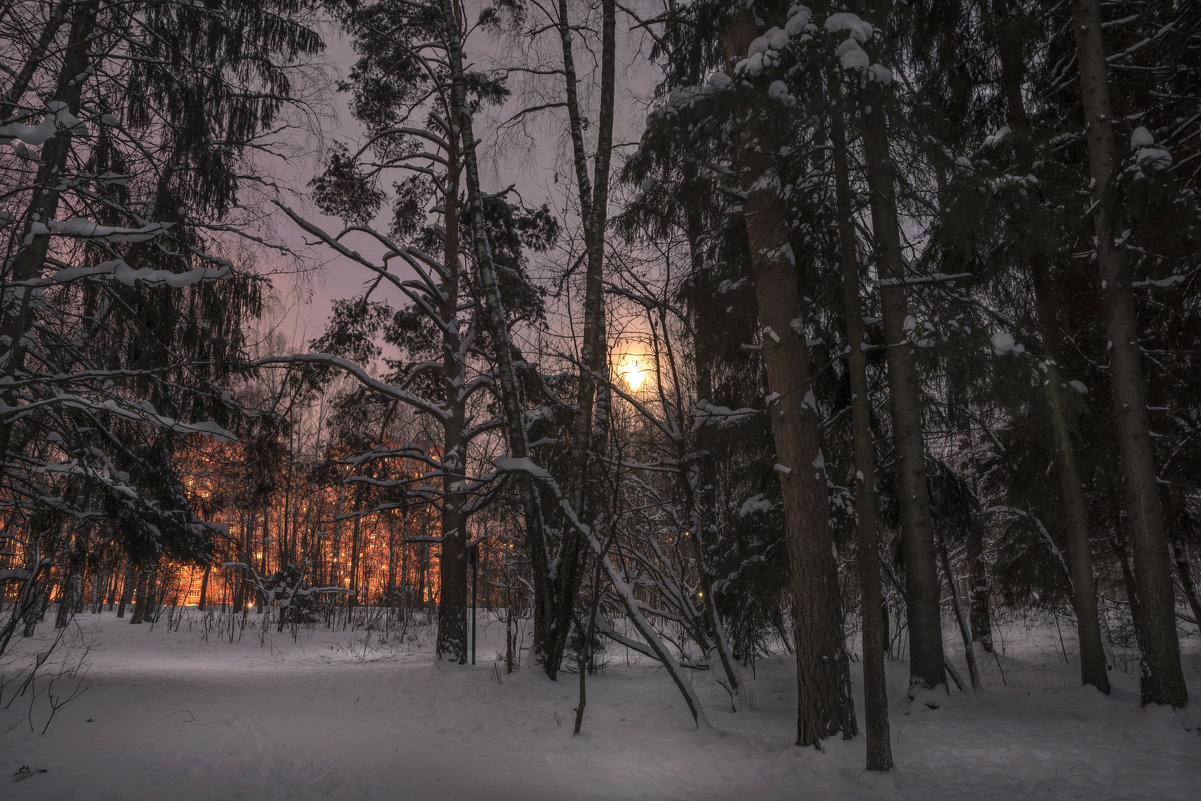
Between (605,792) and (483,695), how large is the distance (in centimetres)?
389

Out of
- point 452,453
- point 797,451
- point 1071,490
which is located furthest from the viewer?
point 452,453

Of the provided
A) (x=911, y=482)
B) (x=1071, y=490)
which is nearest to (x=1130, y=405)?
(x=1071, y=490)

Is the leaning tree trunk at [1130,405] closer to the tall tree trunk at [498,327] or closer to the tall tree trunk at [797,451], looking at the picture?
the tall tree trunk at [797,451]

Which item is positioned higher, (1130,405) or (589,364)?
(589,364)

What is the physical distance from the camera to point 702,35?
7.51 metres

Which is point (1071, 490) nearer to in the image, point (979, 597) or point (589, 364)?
point (979, 597)

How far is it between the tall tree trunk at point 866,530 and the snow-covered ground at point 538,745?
381 mm

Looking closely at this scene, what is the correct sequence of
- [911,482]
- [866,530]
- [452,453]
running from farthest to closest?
[452,453], [911,482], [866,530]

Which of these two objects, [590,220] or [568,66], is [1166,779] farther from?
[568,66]

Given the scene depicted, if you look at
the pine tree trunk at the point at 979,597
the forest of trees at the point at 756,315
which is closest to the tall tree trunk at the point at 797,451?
the forest of trees at the point at 756,315

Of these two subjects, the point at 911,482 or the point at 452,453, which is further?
the point at 452,453

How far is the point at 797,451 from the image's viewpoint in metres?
6.15

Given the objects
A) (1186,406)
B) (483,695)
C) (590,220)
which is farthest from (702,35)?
(483,695)

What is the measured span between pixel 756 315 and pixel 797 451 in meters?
2.67
